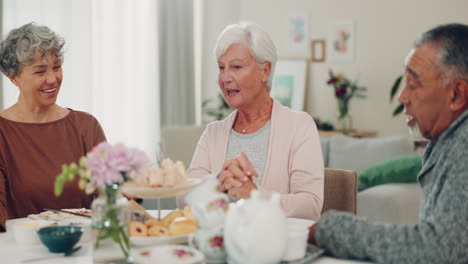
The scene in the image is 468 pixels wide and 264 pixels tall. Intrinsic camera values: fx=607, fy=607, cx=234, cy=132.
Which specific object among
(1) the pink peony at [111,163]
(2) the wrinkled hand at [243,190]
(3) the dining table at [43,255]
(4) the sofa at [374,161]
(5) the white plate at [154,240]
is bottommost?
(4) the sofa at [374,161]

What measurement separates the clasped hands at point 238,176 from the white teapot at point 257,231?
0.56 meters

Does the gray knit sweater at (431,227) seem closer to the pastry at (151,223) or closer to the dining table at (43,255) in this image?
the dining table at (43,255)

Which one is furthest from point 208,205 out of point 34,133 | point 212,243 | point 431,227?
point 34,133

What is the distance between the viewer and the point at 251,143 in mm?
2334

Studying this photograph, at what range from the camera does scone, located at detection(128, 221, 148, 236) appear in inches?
62.2

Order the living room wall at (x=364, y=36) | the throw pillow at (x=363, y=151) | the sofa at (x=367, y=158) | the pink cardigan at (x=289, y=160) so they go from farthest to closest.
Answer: the living room wall at (x=364, y=36) < the throw pillow at (x=363, y=151) < the sofa at (x=367, y=158) < the pink cardigan at (x=289, y=160)

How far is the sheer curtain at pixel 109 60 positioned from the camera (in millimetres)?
4352

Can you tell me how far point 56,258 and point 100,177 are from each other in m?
0.38

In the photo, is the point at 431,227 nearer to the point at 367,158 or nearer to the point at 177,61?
the point at 367,158

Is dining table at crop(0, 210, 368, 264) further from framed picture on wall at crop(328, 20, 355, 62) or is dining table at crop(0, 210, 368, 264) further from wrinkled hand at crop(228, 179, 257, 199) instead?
framed picture on wall at crop(328, 20, 355, 62)

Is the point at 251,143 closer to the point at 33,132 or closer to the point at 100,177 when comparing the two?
the point at 33,132

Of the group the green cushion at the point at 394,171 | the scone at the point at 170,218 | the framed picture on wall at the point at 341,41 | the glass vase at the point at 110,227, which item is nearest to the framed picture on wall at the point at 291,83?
the framed picture on wall at the point at 341,41

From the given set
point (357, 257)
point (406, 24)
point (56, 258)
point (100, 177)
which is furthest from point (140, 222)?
point (406, 24)

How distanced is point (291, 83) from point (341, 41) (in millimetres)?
636
